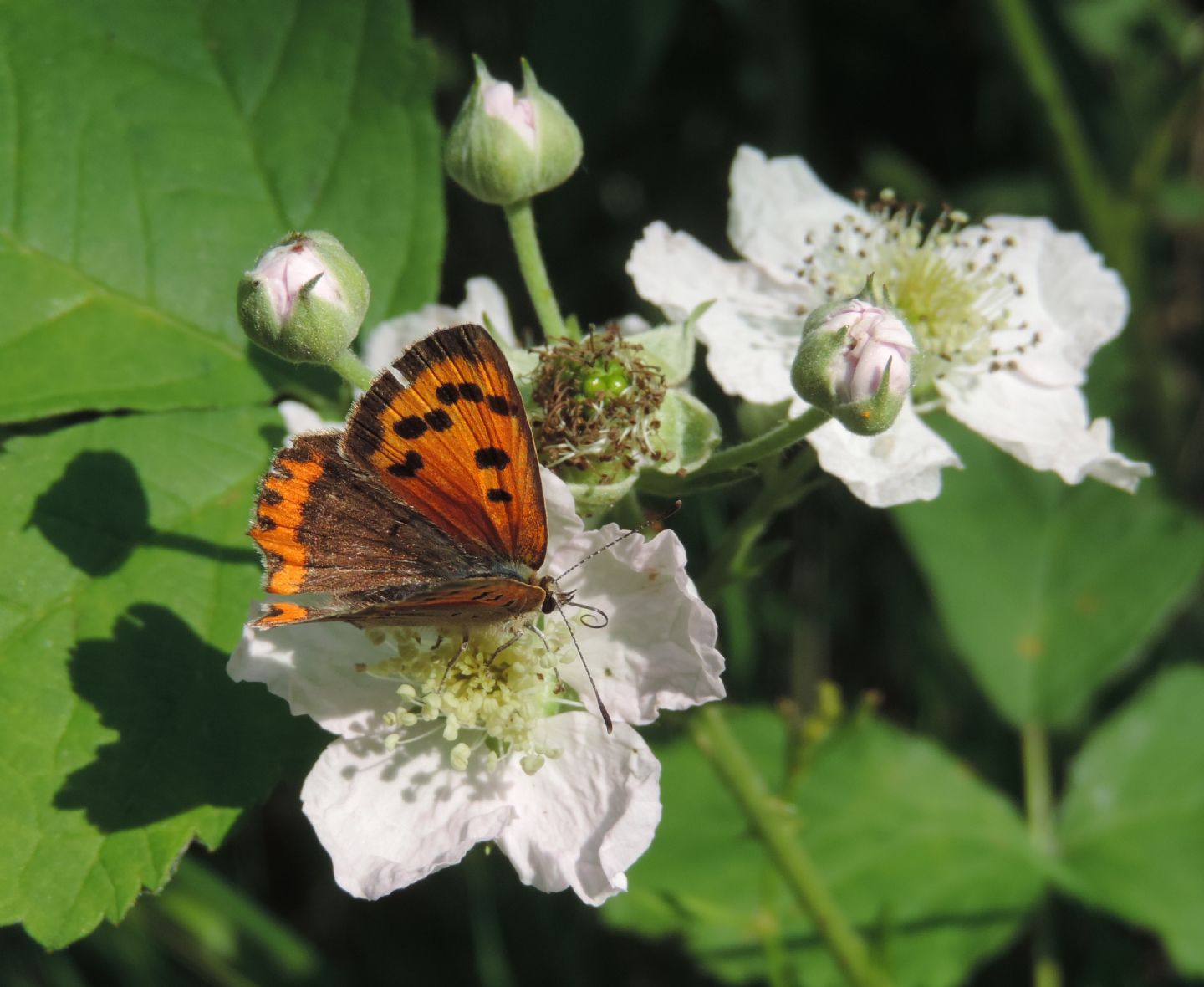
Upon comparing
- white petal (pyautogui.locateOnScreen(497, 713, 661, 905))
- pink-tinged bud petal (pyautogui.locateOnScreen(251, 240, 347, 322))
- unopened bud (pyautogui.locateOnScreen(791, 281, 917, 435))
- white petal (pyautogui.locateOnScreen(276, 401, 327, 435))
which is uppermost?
unopened bud (pyautogui.locateOnScreen(791, 281, 917, 435))

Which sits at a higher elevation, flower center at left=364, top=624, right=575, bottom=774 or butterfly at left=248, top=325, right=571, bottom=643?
butterfly at left=248, top=325, right=571, bottom=643

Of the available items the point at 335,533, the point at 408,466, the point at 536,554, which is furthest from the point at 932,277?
the point at 335,533

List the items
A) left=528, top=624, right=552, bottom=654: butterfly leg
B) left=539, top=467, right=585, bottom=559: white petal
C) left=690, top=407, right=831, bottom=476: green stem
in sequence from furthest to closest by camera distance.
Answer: left=528, top=624, right=552, bottom=654: butterfly leg < left=690, top=407, right=831, bottom=476: green stem < left=539, top=467, right=585, bottom=559: white petal

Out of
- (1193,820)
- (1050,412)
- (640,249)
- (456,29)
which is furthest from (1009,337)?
(456,29)

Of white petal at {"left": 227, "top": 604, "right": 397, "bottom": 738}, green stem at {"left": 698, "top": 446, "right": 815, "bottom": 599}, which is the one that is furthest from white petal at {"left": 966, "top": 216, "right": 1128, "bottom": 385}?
white petal at {"left": 227, "top": 604, "right": 397, "bottom": 738}

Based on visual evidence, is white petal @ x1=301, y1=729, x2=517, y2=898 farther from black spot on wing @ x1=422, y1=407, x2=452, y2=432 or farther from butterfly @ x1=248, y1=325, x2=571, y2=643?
black spot on wing @ x1=422, y1=407, x2=452, y2=432

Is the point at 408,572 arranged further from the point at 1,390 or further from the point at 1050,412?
the point at 1050,412

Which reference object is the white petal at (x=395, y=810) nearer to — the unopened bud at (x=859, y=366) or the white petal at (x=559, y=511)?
the white petal at (x=559, y=511)

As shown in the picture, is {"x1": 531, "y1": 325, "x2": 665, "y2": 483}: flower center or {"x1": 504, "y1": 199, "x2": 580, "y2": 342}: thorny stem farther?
{"x1": 504, "y1": 199, "x2": 580, "y2": 342}: thorny stem
